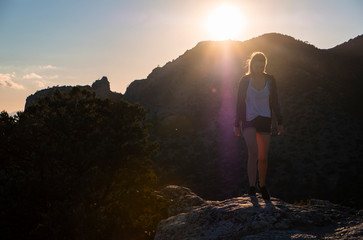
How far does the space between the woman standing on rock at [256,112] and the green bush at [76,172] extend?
25.7 ft

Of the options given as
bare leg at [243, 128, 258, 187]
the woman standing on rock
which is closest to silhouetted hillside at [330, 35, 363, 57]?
the woman standing on rock

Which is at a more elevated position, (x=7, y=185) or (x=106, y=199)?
(x=7, y=185)

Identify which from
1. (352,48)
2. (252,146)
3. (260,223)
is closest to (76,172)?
(252,146)

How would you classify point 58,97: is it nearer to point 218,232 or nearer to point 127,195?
point 127,195

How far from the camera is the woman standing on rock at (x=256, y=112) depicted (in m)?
5.35

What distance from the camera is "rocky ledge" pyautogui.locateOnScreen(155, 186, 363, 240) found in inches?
164

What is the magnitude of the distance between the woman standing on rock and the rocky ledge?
0.78 metres

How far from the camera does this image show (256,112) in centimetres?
536

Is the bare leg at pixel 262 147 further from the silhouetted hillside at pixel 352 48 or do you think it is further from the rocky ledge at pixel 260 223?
the silhouetted hillside at pixel 352 48

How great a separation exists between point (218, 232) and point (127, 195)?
9520 millimetres

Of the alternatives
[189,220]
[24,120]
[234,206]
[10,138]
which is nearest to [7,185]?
[10,138]

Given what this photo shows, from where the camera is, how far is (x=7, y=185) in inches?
478

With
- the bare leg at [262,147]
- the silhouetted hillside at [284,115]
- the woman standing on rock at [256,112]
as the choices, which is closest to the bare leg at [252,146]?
the woman standing on rock at [256,112]

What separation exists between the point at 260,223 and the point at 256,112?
1851mm
